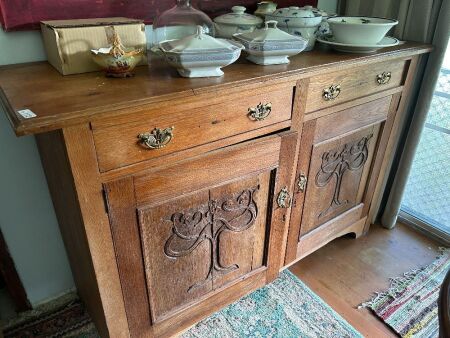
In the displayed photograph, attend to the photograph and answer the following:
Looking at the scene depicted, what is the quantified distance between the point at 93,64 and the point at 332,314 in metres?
1.10

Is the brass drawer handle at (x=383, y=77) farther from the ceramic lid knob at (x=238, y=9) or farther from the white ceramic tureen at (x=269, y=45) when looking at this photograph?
the ceramic lid knob at (x=238, y=9)

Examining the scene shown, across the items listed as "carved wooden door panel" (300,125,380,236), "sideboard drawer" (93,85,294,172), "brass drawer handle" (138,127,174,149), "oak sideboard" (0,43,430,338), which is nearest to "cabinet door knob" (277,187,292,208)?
"oak sideboard" (0,43,430,338)

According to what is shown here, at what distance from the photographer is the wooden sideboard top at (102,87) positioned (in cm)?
63

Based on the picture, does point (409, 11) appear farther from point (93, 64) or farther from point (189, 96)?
point (93, 64)

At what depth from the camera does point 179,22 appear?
3.42ft

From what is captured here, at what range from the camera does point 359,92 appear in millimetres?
1144

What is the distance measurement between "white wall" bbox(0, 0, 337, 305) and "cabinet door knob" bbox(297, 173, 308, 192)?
0.65 metres

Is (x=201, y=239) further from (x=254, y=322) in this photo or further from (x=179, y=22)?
(x=179, y=22)

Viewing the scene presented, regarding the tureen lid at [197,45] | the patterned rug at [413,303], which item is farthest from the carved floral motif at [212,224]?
the patterned rug at [413,303]

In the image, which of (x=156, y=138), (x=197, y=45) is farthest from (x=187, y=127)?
(x=197, y=45)

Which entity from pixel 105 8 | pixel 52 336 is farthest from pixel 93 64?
pixel 52 336

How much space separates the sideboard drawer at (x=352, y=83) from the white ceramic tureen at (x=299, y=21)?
6.5 inches

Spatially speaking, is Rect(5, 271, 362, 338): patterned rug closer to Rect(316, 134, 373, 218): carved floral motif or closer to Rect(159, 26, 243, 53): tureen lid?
Rect(316, 134, 373, 218): carved floral motif

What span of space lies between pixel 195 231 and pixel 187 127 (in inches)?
11.8
